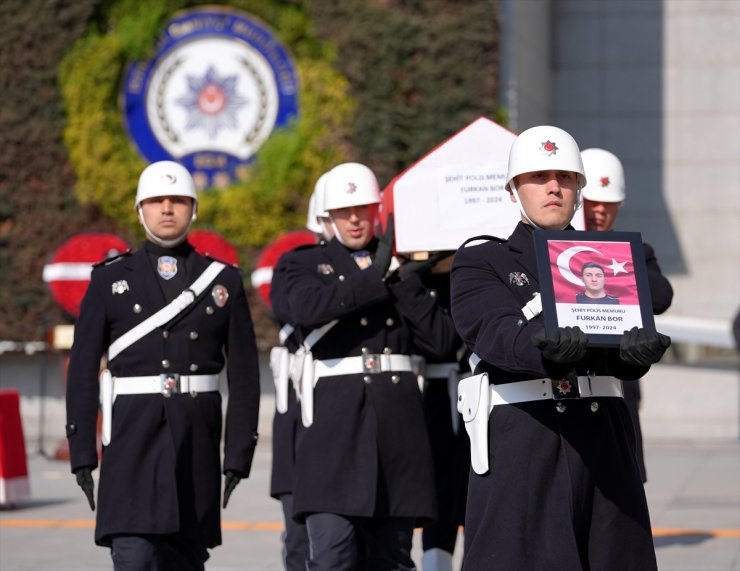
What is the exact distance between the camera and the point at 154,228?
674cm

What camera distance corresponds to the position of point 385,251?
7039mm

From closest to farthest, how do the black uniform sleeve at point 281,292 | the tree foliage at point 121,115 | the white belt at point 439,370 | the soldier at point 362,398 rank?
the soldier at point 362,398
the black uniform sleeve at point 281,292
the white belt at point 439,370
the tree foliage at point 121,115

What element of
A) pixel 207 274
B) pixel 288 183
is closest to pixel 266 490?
pixel 288 183

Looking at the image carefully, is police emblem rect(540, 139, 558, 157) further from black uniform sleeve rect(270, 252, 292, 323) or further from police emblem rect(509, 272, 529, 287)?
black uniform sleeve rect(270, 252, 292, 323)

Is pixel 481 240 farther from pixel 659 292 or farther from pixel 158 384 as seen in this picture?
pixel 659 292

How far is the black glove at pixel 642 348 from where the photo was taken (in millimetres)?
4301

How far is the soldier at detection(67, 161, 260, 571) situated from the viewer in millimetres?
6445

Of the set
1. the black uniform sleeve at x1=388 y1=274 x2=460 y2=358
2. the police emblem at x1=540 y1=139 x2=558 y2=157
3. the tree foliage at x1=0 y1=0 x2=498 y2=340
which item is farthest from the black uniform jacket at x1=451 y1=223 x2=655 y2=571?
the tree foliage at x1=0 y1=0 x2=498 y2=340

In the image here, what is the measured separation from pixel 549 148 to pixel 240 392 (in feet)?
7.65

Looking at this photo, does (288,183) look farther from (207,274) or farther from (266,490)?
(207,274)

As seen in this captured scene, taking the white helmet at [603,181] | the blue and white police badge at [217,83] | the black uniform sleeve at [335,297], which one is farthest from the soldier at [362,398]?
the blue and white police badge at [217,83]

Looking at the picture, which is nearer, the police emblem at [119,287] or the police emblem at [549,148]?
the police emblem at [549,148]

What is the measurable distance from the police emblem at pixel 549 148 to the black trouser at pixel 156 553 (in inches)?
97.7

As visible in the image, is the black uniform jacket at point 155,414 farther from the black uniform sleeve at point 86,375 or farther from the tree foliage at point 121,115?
the tree foliage at point 121,115
